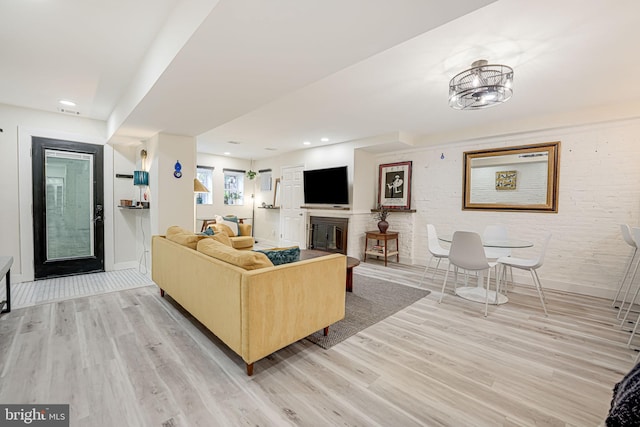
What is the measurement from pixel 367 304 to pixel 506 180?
9.99ft

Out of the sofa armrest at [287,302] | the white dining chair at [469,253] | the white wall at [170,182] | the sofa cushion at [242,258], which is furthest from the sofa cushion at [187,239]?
the white dining chair at [469,253]

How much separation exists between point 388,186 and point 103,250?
527 centimetres

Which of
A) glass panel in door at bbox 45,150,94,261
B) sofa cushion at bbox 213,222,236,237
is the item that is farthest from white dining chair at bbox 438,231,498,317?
glass panel in door at bbox 45,150,94,261

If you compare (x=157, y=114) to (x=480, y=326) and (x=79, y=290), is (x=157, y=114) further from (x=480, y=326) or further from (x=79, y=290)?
(x=480, y=326)

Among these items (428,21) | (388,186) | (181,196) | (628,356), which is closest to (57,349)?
(181,196)

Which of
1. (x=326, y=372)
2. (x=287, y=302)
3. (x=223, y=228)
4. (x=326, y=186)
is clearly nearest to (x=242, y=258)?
(x=287, y=302)

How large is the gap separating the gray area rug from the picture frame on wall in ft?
6.39

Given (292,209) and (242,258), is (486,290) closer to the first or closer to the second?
(242,258)

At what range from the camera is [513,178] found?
164 inches

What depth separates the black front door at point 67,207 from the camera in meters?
3.94

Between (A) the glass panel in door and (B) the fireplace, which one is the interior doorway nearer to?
(B) the fireplace

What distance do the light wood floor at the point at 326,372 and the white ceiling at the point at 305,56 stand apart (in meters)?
2.15

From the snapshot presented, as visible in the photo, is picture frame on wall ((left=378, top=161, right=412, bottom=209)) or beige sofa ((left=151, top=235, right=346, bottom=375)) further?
picture frame on wall ((left=378, top=161, right=412, bottom=209))

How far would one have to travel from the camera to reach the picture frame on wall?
5336mm
